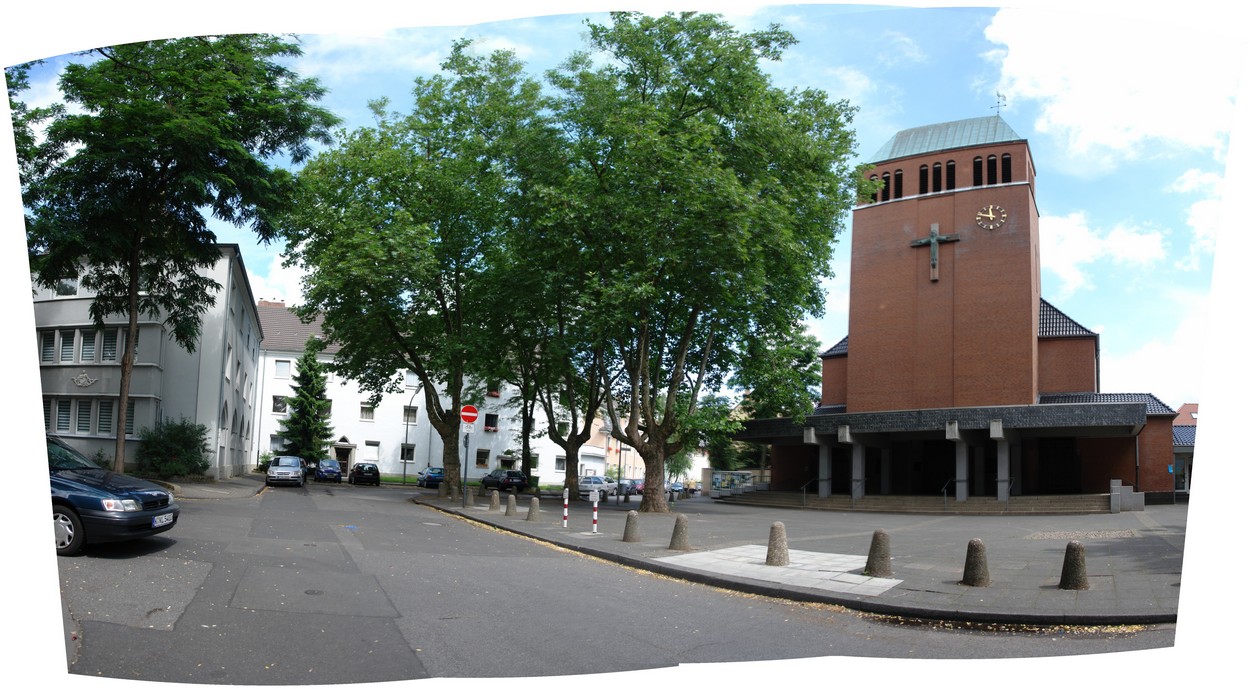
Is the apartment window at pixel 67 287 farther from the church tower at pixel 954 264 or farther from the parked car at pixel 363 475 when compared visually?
the parked car at pixel 363 475

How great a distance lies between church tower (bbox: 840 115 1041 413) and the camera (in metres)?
14.7

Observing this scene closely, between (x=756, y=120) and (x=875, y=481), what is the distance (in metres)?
15.5

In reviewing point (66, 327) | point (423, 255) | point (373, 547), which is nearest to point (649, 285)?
point (423, 255)

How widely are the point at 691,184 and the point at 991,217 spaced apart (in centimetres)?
750

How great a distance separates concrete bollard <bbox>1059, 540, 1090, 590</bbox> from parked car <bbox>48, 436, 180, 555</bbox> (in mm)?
10880

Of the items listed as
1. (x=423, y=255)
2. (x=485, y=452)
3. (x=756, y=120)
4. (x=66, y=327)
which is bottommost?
(x=485, y=452)

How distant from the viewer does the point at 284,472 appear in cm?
3291

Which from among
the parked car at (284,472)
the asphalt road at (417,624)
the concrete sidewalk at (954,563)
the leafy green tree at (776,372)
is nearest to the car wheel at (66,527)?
the asphalt road at (417,624)

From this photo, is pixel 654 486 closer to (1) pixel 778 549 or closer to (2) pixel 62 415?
(1) pixel 778 549

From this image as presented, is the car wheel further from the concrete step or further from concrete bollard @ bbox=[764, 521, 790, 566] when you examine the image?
the concrete step

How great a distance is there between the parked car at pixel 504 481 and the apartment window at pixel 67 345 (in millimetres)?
40047

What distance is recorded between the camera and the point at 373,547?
1324 centimetres

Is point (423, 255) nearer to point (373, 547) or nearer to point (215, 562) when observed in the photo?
point (373, 547)

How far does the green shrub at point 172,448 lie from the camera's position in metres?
13.2
